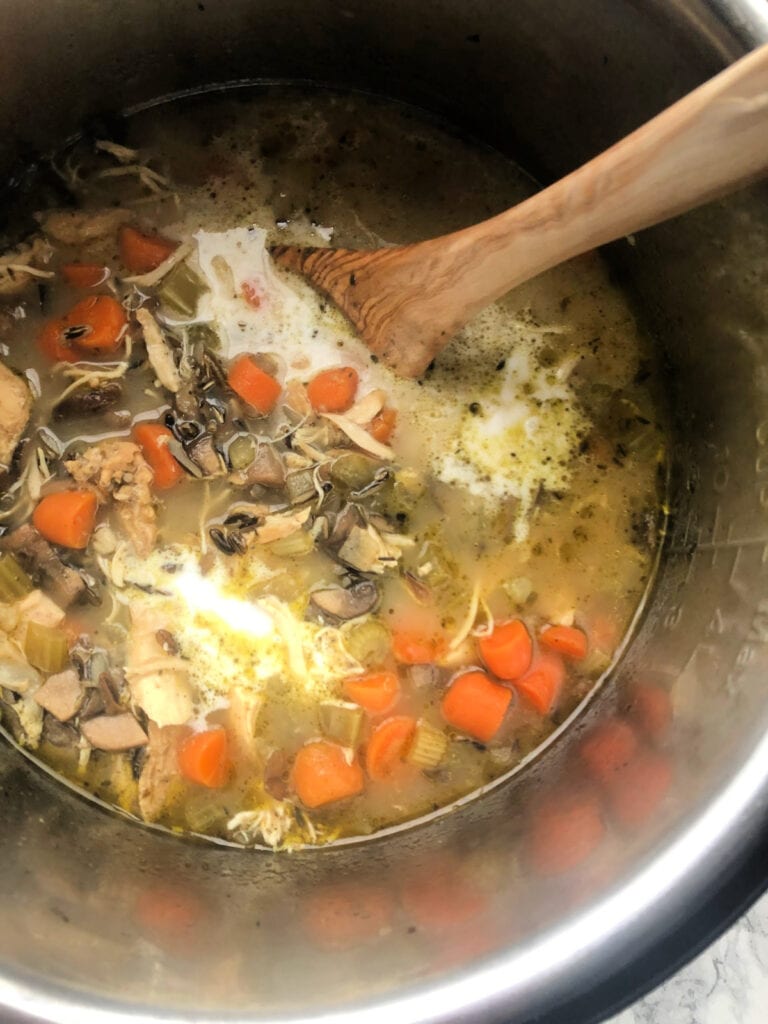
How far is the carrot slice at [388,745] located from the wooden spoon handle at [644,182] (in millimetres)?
1209

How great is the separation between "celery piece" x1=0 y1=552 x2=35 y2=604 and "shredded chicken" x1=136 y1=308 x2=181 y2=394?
2.17ft

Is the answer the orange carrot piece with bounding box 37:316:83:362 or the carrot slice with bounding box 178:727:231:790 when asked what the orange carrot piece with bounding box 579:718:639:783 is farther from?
the orange carrot piece with bounding box 37:316:83:362

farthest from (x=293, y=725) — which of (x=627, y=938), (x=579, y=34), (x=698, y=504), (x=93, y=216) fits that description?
(x=579, y=34)

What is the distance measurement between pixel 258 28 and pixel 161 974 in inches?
97.2

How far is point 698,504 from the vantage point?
236cm

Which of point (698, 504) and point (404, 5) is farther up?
point (404, 5)

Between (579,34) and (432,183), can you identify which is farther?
(432,183)

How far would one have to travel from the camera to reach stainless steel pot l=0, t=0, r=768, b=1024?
1671 mm

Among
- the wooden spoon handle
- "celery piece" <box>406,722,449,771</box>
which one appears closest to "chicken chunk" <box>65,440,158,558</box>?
"celery piece" <box>406,722,449,771</box>

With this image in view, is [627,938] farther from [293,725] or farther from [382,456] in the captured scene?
[382,456]

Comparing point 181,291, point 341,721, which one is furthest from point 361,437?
point 341,721

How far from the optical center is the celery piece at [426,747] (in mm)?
2344

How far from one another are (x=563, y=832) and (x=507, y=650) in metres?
0.50

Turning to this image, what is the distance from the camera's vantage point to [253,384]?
7.96ft
